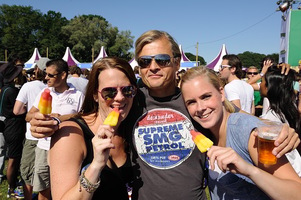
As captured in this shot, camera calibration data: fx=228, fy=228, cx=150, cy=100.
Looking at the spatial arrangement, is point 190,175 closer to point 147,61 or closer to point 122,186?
point 122,186

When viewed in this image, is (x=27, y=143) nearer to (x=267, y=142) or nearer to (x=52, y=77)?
(x=52, y=77)

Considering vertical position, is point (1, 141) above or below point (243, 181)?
below

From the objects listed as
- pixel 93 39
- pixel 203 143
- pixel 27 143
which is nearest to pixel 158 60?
pixel 203 143

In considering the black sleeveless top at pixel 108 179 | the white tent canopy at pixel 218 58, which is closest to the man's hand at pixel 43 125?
the black sleeveless top at pixel 108 179

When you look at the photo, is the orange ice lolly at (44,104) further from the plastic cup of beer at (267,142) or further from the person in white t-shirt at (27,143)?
the person in white t-shirt at (27,143)

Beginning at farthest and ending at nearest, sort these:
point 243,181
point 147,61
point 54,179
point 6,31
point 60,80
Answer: point 6,31
point 60,80
point 147,61
point 243,181
point 54,179

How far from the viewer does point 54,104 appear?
4.57 m

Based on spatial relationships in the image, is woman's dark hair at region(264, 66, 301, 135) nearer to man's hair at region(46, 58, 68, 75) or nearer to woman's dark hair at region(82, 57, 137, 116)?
woman's dark hair at region(82, 57, 137, 116)

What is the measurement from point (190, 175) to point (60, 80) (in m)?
3.48

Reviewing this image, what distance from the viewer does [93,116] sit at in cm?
231

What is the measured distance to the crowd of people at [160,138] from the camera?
1.67 meters

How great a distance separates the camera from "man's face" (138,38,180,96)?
2.62 m

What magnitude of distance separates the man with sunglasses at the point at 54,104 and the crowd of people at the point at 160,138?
2.18 meters

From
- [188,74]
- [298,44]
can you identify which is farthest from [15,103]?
[298,44]
